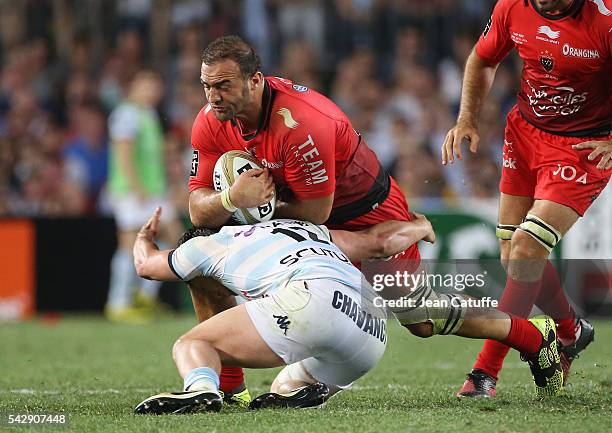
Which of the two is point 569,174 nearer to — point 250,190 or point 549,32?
point 549,32

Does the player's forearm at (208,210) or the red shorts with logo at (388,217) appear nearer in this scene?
the player's forearm at (208,210)

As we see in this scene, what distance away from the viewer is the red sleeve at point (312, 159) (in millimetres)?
5582

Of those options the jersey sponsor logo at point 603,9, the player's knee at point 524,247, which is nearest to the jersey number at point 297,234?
the player's knee at point 524,247

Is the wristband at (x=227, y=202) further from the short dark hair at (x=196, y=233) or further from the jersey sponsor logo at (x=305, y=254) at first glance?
the jersey sponsor logo at (x=305, y=254)

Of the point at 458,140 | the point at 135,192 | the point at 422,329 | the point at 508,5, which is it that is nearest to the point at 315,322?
the point at 422,329

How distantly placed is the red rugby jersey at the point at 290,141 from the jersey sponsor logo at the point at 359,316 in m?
0.77

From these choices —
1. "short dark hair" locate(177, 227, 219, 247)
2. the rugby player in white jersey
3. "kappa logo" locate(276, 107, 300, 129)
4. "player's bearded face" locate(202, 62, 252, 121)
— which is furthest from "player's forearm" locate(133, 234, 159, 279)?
"kappa logo" locate(276, 107, 300, 129)

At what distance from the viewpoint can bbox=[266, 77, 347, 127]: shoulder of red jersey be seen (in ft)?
18.5

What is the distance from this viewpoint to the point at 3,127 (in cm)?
1420

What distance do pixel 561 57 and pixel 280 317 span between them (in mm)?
2162

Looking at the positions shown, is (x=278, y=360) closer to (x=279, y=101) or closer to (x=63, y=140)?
(x=279, y=101)

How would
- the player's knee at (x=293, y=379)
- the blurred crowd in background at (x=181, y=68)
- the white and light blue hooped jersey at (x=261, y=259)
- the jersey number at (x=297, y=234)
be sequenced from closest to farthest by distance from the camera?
the white and light blue hooped jersey at (x=261, y=259)
the jersey number at (x=297, y=234)
the player's knee at (x=293, y=379)
the blurred crowd in background at (x=181, y=68)

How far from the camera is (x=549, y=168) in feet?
20.1

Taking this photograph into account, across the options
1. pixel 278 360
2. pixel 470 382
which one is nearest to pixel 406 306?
pixel 470 382
